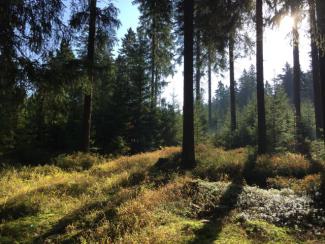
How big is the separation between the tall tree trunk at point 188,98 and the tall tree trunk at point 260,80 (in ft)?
13.1

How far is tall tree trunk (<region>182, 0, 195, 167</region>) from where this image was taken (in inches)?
605

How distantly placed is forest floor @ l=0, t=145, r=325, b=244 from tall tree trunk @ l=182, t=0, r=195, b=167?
837mm

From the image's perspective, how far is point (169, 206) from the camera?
9.24 meters

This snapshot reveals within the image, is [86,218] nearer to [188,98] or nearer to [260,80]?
[188,98]

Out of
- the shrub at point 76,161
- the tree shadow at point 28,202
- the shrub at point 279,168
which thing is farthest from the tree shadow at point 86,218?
the shrub at point 76,161

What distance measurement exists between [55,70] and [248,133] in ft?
61.0

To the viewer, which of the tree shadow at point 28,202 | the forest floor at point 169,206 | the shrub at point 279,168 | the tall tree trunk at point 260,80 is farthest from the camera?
the tall tree trunk at point 260,80

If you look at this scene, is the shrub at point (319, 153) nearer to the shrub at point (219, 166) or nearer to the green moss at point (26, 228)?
the shrub at point (219, 166)

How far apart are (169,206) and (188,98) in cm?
723

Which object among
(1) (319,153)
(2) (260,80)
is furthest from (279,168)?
(2) (260,80)

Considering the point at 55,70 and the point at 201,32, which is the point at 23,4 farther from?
the point at 201,32

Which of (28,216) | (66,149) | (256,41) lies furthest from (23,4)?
(66,149)

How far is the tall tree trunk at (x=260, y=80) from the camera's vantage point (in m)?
17.7

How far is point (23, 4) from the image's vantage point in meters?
8.18
